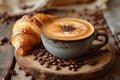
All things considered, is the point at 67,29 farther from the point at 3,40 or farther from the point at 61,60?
the point at 3,40

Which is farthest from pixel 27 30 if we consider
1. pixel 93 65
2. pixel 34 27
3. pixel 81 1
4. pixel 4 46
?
pixel 81 1

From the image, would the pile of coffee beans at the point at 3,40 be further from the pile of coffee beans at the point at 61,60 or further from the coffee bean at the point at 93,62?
the coffee bean at the point at 93,62

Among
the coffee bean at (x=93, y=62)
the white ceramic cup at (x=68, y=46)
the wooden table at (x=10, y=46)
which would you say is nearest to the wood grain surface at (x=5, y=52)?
the wooden table at (x=10, y=46)

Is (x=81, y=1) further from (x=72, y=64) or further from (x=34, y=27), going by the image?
(x=72, y=64)

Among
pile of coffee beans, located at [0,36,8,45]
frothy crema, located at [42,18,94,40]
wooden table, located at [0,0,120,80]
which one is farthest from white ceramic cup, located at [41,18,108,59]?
pile of coffee beans, located at [0,36,8,45]

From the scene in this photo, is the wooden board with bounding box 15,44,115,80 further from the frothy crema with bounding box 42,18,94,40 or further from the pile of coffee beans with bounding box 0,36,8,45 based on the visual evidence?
the pile of coffee beans with bounding box 0,36,8,45
